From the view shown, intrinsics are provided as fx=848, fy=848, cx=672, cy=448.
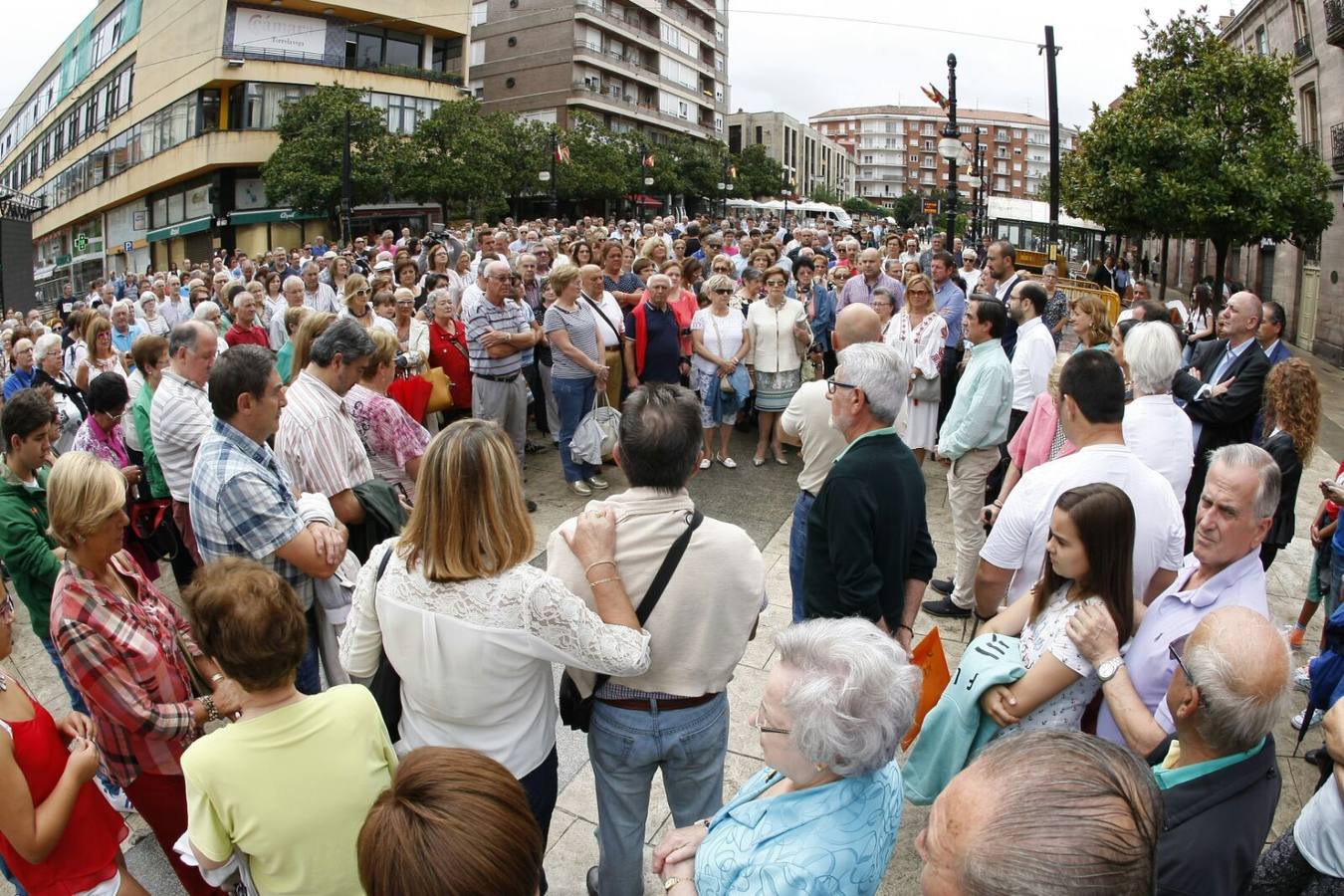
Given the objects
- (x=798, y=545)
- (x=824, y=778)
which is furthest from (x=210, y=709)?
(x=798, y=545)

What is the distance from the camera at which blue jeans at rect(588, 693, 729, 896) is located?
8.13 feet

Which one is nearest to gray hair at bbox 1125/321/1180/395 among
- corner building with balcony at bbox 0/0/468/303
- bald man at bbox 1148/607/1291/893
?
bald man at bbox 1148/607/1291/893

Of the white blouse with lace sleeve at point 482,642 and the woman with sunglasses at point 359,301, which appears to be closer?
the white blouse with lace sleeve at point 482,642

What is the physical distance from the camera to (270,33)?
41.9 meters

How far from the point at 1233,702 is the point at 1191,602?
0.88 meters

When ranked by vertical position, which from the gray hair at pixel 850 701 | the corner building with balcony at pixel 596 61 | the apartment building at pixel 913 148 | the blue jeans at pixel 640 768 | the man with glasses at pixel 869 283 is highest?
the apartment building at pixel 913 148

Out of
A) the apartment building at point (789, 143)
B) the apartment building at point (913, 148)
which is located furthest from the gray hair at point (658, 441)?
the apartment building at point (913, 148)

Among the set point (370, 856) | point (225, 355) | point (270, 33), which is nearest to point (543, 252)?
point (225, 355)

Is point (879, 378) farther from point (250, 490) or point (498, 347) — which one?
point (498, 347)

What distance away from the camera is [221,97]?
42375 millimetres

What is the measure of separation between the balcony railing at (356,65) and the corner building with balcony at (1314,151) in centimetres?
3741

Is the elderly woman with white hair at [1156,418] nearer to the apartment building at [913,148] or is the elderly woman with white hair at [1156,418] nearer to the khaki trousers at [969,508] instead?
the khaki trousers at [969,508]

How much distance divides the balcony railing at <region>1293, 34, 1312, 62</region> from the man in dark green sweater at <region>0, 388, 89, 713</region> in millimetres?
29720

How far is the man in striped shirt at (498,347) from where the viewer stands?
22.3 ft
